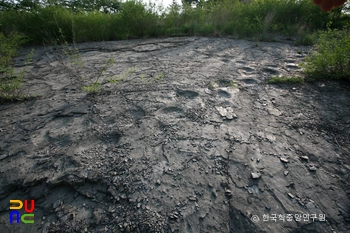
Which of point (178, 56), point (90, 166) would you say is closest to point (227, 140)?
point (90, 166)

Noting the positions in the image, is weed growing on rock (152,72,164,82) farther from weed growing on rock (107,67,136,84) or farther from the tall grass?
the tall grass

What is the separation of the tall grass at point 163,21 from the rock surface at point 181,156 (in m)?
3.30

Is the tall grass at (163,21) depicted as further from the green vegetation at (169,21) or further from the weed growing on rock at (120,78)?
the weed growing on rock at (120,78)

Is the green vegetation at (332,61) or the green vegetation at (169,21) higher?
the green vegetation at (169,21)

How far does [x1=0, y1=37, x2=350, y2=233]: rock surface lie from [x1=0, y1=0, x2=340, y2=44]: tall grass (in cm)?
330

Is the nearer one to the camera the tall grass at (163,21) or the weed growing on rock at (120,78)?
the weed growing on rock at (120,78)

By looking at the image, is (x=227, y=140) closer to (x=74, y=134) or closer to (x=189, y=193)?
(x=189, y=193)

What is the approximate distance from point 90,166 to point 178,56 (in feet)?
9.05

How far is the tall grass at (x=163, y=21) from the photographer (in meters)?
4.88

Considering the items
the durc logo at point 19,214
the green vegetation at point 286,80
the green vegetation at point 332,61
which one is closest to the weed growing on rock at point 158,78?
the green vegetation at point 286,80

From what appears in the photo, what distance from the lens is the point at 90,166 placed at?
127 centimetres

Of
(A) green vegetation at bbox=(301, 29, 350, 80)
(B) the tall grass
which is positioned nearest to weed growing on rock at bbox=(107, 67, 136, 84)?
(A) green vegetation at bbox=(301, 29, 350, 80)

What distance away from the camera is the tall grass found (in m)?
4.88

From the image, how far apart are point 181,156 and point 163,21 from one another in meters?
5.20
